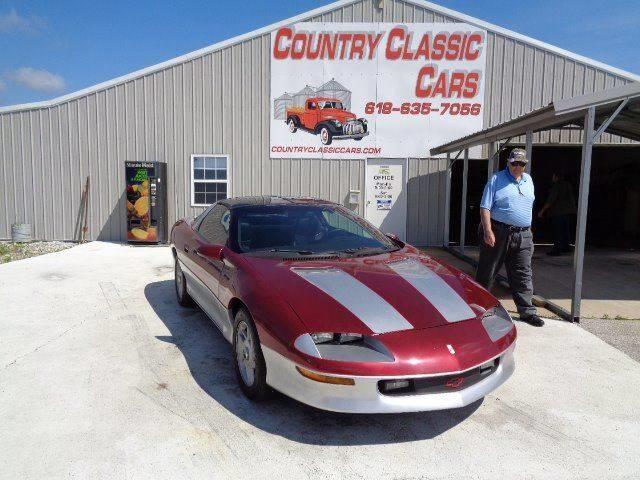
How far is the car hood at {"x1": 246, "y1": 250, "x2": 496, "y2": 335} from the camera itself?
8.88ft

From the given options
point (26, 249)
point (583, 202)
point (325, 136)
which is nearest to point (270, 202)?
point (583, 202)

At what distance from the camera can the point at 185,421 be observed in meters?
2.90

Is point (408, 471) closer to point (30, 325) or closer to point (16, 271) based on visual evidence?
point (30, 325)

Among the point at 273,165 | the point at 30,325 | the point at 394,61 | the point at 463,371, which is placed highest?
the point at 394,61

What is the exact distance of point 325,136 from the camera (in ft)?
35.3

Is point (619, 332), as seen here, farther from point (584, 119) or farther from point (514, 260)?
point (584, 119)

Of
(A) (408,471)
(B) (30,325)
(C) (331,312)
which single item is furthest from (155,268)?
(A) (408,471)

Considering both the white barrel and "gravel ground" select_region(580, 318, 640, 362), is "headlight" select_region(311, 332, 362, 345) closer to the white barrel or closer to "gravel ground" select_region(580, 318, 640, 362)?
"gravel ground" select_region(580, 318, 640, 362)

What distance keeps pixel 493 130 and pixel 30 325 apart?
262 inches

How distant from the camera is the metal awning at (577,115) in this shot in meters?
4.73

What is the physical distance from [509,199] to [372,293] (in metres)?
2.59

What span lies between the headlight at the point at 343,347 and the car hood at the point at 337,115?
8.72 meters

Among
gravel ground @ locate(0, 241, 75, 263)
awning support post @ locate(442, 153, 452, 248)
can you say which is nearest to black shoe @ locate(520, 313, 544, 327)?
awning support post @ locate(442, 153, 452, 248)

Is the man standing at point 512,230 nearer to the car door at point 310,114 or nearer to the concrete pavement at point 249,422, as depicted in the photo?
the concrete pavement at point 249,422
